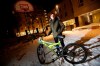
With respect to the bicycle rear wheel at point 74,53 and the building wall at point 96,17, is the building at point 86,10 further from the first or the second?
the bicycle rear wheel at point 74,53

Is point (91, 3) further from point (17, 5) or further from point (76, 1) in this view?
point (17, 5)

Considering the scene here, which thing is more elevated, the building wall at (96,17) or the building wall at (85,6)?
the building wall at (85,6)

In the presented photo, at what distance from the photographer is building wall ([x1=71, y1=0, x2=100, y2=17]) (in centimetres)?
2023

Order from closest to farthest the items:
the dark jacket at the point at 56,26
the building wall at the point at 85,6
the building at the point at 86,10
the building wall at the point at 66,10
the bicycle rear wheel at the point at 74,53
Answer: the bicycle rear wheel at the point at 74,53 → the dark jacket at the point at 56,26 → the building wall at the point at 85,6 → the building at the point at 86,10 → the building wall at the point at 66,10

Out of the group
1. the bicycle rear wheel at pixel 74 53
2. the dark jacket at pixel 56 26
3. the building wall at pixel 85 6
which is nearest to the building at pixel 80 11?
the building wall at pixel 85 6

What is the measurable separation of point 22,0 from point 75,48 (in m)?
29.3

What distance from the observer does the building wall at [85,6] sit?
20231 millimetres

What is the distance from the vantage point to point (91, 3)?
2097 centimetres

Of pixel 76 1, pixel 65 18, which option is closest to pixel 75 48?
pixel 76 1

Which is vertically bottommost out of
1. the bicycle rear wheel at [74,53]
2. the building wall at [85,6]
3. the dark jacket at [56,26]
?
the bicycle rear wheel at [74,53]

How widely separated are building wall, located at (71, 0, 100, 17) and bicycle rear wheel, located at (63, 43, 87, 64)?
53.0 ft

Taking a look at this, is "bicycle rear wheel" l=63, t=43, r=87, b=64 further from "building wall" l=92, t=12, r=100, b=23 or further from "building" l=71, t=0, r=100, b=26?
"building wall" l=92, t=12, r=100, b=23

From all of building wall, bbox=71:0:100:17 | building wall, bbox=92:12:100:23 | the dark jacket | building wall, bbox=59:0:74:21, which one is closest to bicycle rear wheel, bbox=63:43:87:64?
the dark jacket

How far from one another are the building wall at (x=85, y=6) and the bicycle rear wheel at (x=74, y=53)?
16.1 m
